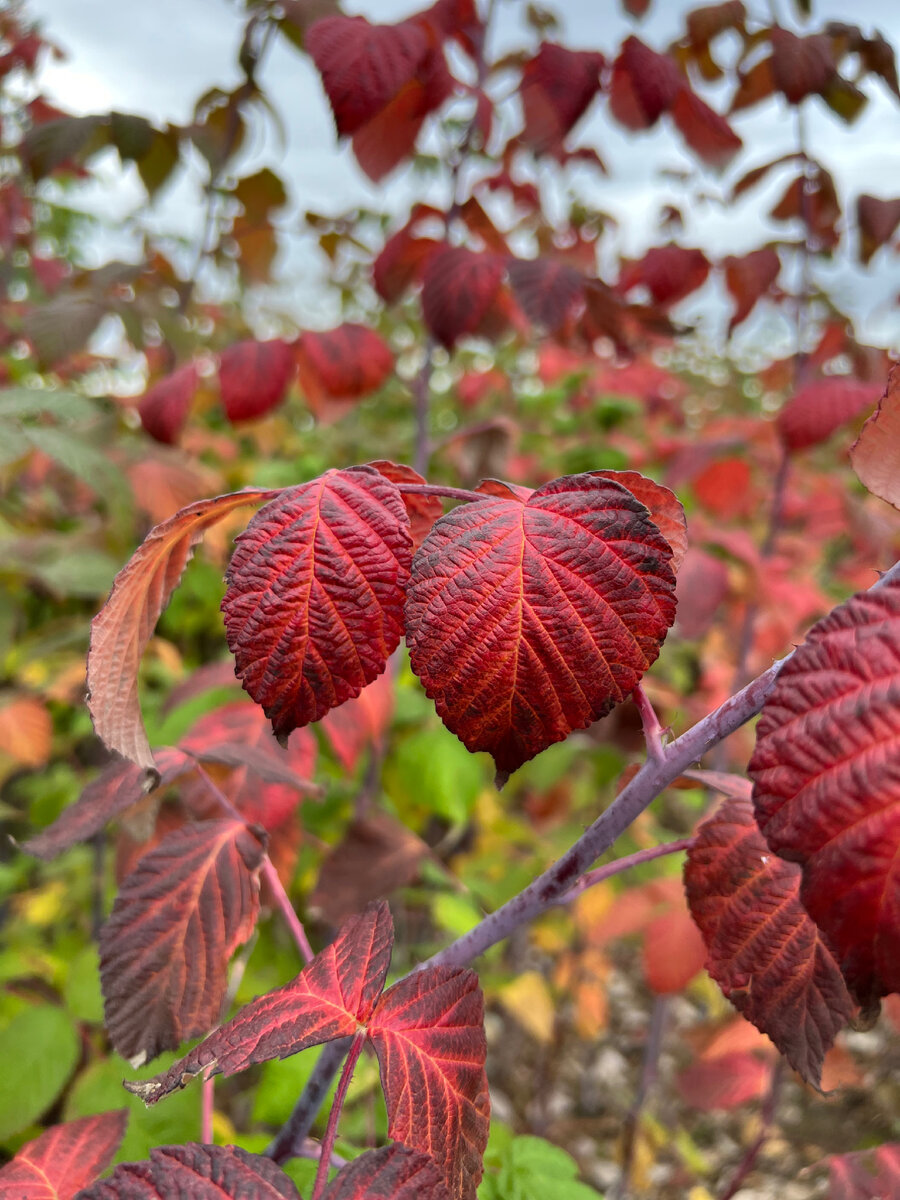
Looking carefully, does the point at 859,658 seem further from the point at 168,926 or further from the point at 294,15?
the point at 294,15

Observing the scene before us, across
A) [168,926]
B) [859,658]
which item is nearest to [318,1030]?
[168,926]

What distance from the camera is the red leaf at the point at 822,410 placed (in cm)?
137

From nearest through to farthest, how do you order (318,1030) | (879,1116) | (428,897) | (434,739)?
(318,1030), (434,739), (428,897), (879,1116)

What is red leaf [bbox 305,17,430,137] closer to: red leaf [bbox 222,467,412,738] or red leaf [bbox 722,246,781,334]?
red leaf [bbox 222,467,412,738]

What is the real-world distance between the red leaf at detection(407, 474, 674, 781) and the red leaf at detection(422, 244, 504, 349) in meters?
0.79

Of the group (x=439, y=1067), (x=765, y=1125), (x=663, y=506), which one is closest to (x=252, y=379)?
(x=663, y=506)

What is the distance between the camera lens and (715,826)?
56 cm

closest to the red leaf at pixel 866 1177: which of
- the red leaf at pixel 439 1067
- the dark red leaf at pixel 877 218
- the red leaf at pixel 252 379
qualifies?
→ the red leaf at pixel 439 1067

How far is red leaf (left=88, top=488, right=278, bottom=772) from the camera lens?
45 centimetres

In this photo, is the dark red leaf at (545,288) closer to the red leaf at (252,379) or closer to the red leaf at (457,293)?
the red leaf at (457,293)

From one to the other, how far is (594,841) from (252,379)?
1.01 metres

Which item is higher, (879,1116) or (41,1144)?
(41,1144)

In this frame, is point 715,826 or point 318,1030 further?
point 715,826

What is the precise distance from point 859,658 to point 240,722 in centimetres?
85
